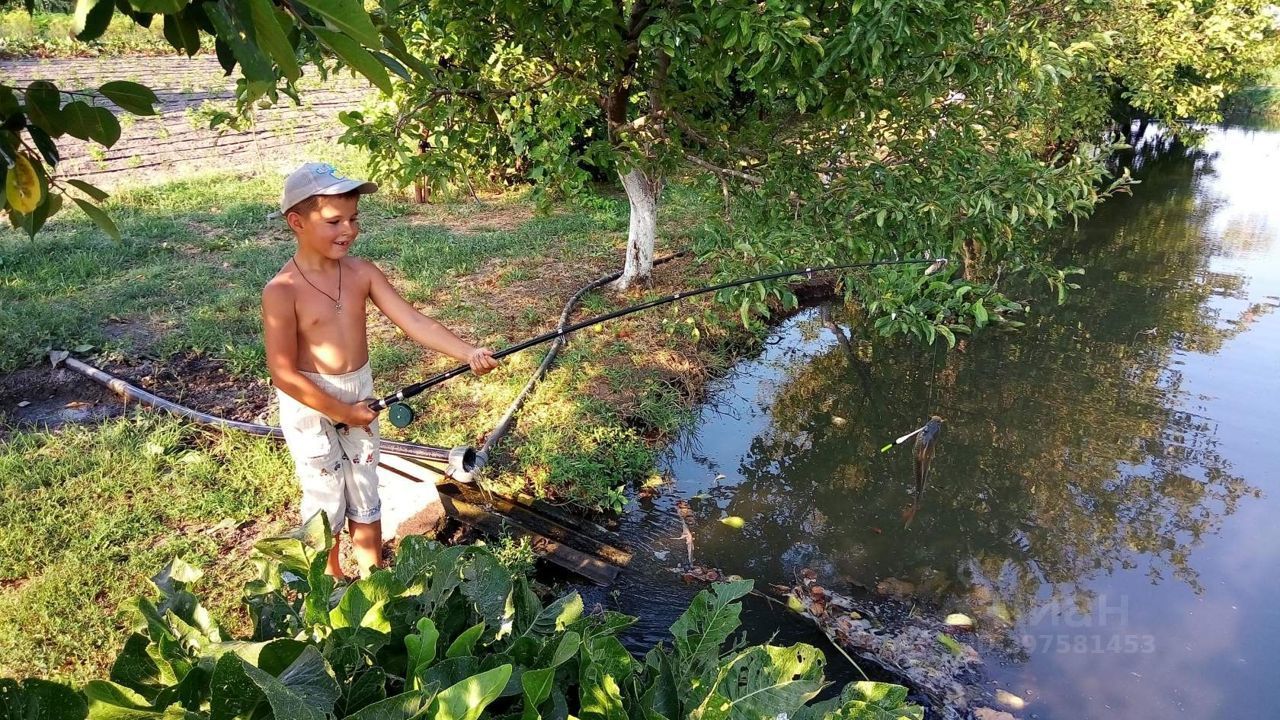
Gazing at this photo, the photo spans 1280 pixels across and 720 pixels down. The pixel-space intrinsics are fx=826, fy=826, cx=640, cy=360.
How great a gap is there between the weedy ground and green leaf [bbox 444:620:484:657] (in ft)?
7.00

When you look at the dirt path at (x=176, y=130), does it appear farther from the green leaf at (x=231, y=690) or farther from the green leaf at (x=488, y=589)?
the green leaf at (x=231, y=690)

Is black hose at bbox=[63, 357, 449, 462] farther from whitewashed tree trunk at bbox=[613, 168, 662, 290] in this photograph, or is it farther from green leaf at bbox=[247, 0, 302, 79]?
green leaf at bbox=[247, 0, 302, 79]

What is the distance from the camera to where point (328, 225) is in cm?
271

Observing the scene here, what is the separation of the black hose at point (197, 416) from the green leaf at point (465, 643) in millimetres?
2566

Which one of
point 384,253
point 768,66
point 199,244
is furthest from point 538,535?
point 199,244

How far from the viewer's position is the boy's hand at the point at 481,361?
2.90m

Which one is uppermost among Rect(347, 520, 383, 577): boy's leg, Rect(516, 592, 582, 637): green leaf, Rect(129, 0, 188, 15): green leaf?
Rect(129, 0, 188, 15): green leaf

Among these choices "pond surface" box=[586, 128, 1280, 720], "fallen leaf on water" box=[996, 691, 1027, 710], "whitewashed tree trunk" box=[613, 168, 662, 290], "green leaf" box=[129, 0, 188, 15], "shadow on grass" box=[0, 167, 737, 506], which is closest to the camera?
"green leaf" box=[129, 0, 188, 15]

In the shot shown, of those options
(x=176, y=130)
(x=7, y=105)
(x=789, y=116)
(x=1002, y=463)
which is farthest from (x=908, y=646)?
(x=176, y=130)

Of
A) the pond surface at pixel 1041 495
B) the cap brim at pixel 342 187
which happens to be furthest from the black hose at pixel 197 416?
the cap brim at pixel 342 187

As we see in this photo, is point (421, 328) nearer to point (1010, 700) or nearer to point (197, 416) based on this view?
point (197, 416)

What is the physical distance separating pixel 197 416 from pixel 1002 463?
4694mm

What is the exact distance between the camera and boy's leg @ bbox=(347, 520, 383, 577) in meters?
3.17

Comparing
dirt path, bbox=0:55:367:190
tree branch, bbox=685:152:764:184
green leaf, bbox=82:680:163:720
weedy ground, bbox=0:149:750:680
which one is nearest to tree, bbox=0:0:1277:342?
tree branch, bbox=685:152:764:184
